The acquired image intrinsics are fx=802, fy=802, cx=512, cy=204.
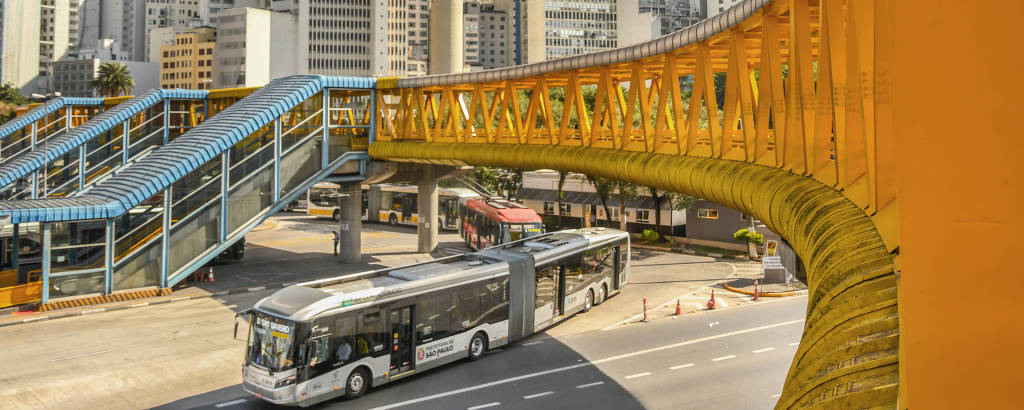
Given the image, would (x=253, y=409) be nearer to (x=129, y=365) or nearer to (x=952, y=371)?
(x=129, y=365)

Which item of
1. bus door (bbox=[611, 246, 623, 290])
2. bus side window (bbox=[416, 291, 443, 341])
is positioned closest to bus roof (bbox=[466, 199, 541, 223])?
bus door (bbox=[611, 246, 623, 290])

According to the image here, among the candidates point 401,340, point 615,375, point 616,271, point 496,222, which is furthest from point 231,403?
point 496,222

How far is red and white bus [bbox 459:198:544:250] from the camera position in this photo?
124 ft

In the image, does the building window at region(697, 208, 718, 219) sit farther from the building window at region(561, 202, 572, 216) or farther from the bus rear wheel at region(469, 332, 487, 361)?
the bus rear wheel at region(469, 332, 487, 361)

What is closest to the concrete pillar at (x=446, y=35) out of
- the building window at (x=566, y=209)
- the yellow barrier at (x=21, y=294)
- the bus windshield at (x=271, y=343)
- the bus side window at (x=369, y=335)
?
the building window at (x=566, y=209)

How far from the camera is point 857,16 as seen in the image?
5.26m

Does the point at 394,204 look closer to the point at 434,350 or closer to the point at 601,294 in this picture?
the point at 601,294

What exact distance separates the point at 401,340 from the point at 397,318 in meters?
0.57

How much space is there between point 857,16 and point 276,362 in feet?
49.5

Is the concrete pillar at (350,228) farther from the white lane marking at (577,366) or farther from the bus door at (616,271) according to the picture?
the white lane marking at (577,366)

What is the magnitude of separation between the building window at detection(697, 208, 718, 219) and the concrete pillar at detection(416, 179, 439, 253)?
51.8 ft

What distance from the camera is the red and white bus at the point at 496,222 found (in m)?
37.9

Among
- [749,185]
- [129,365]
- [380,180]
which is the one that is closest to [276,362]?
A: [129,365]

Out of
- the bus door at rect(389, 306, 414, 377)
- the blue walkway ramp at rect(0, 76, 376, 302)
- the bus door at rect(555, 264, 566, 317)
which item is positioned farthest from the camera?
the blue walkway ramp at rect(0, 76, 376, 302)
